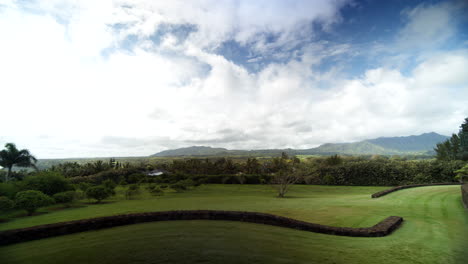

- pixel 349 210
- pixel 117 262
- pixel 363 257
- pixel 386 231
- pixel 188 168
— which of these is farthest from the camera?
pixel 188 168

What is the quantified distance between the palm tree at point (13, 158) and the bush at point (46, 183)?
39.9 ft

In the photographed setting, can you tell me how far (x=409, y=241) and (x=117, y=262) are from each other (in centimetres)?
774

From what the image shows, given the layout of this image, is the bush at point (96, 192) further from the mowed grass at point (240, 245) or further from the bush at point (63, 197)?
the mowed grass at point (240, 245)

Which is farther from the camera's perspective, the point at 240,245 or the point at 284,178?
the point at 284,178

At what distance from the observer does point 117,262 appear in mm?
5020

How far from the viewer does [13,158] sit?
85.3 ft

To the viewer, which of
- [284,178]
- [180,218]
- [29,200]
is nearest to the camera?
[180,218]

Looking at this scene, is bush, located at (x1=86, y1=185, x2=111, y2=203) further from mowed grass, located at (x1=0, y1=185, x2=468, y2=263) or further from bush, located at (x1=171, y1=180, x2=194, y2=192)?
mowed grass, located at (x1=0, y1=185, x2=468, y2=263)

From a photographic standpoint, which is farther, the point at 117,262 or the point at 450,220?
the point at 450,220

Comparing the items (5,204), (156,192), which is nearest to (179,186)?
(156,192)

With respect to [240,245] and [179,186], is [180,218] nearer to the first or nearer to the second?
[240,245]

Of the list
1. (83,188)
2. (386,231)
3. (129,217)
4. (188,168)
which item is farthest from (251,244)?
(188,168)

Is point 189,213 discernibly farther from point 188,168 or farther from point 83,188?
point 188,168

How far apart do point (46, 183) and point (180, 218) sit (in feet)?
49.9
